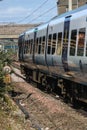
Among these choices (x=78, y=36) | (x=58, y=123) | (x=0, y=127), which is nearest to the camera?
(x=0, y=127)

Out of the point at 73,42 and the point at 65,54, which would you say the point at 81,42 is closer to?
the point at 73,42

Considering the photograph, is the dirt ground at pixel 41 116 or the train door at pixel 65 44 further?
the train door at pixel 65 44

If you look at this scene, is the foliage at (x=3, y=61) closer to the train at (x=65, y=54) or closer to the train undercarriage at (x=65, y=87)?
the train at (x=65, y=54)

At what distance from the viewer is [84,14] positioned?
545 inches

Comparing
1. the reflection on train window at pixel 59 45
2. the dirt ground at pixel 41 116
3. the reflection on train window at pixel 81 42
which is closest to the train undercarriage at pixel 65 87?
the dirt ground at pixel 41 116

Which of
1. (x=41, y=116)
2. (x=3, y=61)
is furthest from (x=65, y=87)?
(x=41, y=116)

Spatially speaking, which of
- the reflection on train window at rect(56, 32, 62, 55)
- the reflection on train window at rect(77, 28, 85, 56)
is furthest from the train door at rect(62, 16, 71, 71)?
the reflection on train window at rect(77, 28, 85, 56)

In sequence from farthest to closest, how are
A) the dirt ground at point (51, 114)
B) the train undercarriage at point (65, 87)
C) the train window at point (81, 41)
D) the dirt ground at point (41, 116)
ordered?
1. the train undercarriage at point (65, 87)
2. the train window at point (81, 41)
3. the dirt ground at point (51, 114)
4. the dirt ground at point (41, 116)

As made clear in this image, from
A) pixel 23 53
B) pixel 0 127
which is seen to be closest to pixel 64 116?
pixel 0 127

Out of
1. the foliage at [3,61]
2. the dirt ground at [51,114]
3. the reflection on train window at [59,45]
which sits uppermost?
the reflection on train window at [59,45]

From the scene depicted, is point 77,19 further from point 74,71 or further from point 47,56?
point 47,56

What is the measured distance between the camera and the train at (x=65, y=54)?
45.8ft

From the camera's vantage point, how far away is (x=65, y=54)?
15672 millimetres

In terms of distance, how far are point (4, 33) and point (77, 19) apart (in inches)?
3276
